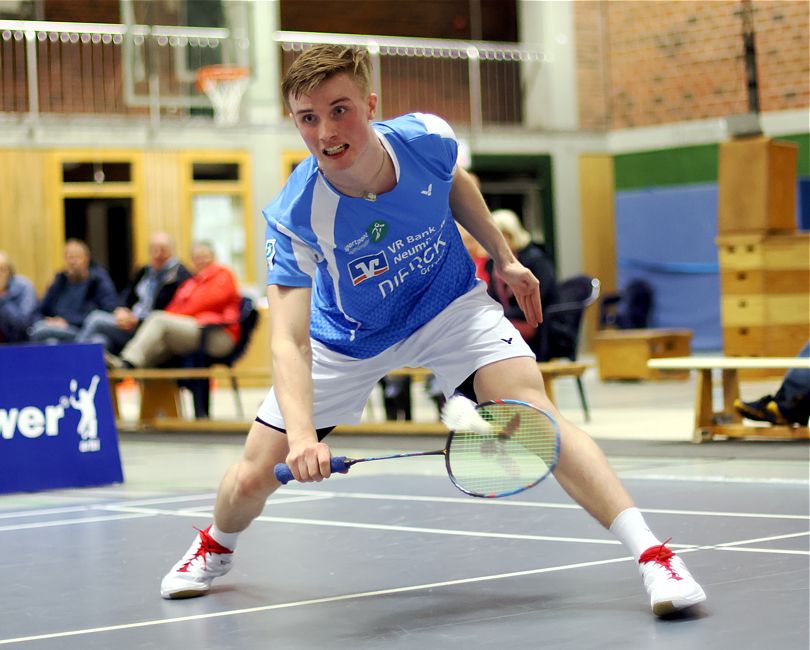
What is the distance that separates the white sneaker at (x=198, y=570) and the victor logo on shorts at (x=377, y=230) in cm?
113

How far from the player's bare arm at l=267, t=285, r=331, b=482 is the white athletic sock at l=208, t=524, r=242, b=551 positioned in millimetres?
724

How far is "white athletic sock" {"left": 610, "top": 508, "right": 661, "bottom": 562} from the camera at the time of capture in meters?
4.05

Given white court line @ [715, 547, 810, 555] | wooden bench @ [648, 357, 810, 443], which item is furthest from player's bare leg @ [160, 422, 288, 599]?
wooden bench @ [648, 357, 810, 443]

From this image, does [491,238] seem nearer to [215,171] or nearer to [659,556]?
[659,556]

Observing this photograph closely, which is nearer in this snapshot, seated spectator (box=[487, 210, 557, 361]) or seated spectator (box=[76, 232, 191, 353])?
seated spectator (box=[487, 210, 557, 361])

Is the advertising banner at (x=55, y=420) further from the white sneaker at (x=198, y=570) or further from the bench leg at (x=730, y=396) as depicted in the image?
the bench leg at (x=730, y=396)

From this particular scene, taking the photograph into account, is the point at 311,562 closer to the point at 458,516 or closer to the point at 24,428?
the point at 458,516

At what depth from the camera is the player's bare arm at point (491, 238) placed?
4484 mm

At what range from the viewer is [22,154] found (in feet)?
67.0

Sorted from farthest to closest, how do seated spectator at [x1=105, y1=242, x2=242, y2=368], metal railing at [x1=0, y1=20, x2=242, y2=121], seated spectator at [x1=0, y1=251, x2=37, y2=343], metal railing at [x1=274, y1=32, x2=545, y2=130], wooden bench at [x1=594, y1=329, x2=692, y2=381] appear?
metal railing at [x1=274, y1=32, x2=545, y2=130], metal railing at [x1=0, y1=20, x2=242, y2=121], wooden bench at [x1=594, y1=329, x2=692, y2=381], seated spectator at [x1=0, y1=251, x2=37, y2=343], seated spectator at [x1=105, y1=242, x2=242, y2=368]

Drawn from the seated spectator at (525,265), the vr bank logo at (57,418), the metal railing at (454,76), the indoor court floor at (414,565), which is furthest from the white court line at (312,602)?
the metal railing at (454,76)

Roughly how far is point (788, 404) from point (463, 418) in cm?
545

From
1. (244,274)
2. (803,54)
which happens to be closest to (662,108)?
(803,54)

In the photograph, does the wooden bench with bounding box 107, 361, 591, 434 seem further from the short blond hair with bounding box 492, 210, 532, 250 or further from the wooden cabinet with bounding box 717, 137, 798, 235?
the wooden cabinet with bounding box 717, 137, 798, 235
